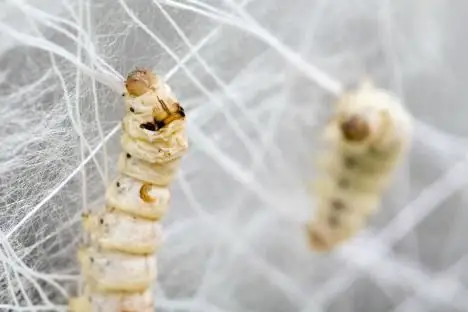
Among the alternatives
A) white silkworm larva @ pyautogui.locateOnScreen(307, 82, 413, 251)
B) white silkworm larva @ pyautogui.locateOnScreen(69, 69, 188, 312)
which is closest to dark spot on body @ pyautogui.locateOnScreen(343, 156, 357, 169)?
white silkworm larva @ pyautogui.locateOnScreen(307, 82, 413, 251)

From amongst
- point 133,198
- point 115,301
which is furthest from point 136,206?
point 115,301

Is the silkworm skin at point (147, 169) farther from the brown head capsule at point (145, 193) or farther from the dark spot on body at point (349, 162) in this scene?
the dark spot on body at point (349, 162)

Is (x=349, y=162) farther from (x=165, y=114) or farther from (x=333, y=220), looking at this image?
(x=165, y=114)

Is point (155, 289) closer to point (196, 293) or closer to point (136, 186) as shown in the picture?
point (196, 293)

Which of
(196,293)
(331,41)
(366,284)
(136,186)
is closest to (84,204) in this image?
(136,186)

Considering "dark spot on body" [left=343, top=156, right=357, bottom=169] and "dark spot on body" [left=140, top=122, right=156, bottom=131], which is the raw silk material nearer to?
"dark spot on body" [left=140, top=122, right=156, bottom=131]

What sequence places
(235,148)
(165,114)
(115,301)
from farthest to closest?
(235,148), (115,301), (165,114)

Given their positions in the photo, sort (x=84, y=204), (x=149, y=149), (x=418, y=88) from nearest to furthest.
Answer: (x=149, y=149) → (x=84, y=204) → (x=418, y=88)

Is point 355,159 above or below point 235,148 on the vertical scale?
below
